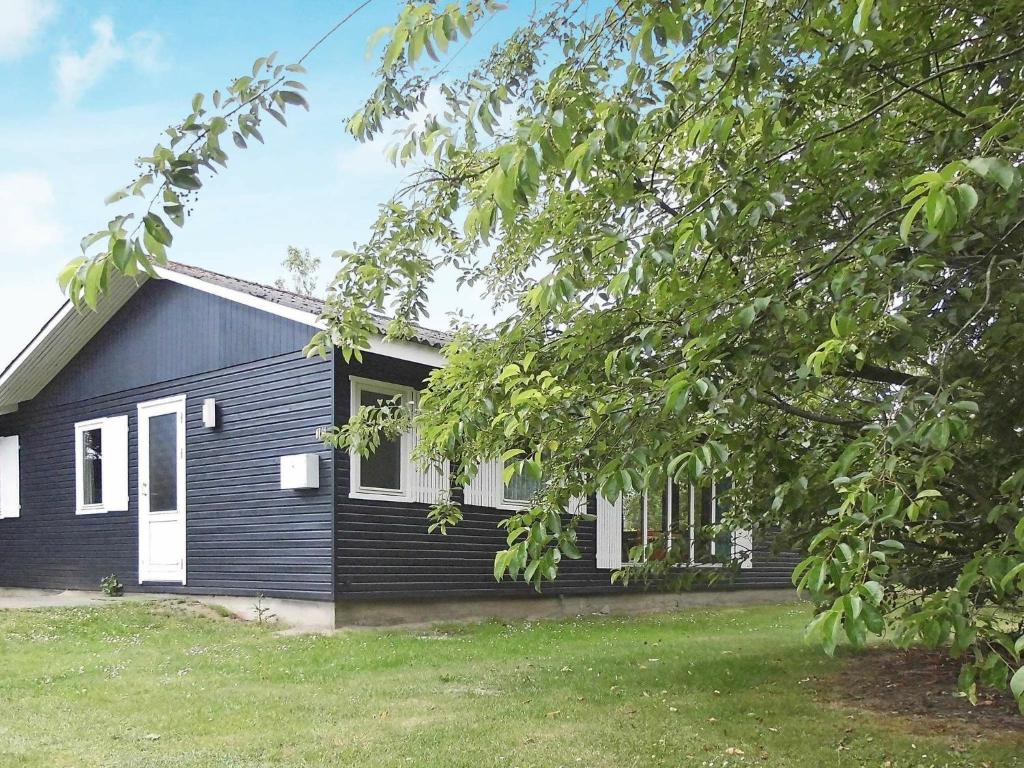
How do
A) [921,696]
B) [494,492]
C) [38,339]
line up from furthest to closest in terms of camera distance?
[38,339], [494,492], [921,696]

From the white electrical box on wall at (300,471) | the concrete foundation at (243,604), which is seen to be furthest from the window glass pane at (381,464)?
the concrete foundation at (243,604)

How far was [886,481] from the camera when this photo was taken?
2.73 m

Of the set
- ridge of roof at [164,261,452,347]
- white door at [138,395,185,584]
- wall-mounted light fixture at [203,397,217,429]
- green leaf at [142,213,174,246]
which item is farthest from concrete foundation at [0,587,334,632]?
green leaf at [142,213,174,246]

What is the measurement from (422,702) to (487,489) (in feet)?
18.4

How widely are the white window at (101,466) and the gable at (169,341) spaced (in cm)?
50

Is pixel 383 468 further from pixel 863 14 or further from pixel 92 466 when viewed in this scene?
pixel 863 14

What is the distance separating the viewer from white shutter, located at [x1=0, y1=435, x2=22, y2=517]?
14.4 meters

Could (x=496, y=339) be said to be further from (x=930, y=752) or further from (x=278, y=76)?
(x=930, y=752)

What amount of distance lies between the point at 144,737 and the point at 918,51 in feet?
16.4

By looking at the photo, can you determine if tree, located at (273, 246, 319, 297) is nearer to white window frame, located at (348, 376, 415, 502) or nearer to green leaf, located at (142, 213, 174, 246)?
white window frame, located at (348, 376, 415, 502)

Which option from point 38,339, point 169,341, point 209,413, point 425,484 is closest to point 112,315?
point 38,339

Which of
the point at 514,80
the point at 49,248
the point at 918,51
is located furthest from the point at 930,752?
the point at 49,248

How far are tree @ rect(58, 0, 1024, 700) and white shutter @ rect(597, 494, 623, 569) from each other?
7081 mm

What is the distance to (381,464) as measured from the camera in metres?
10.7
